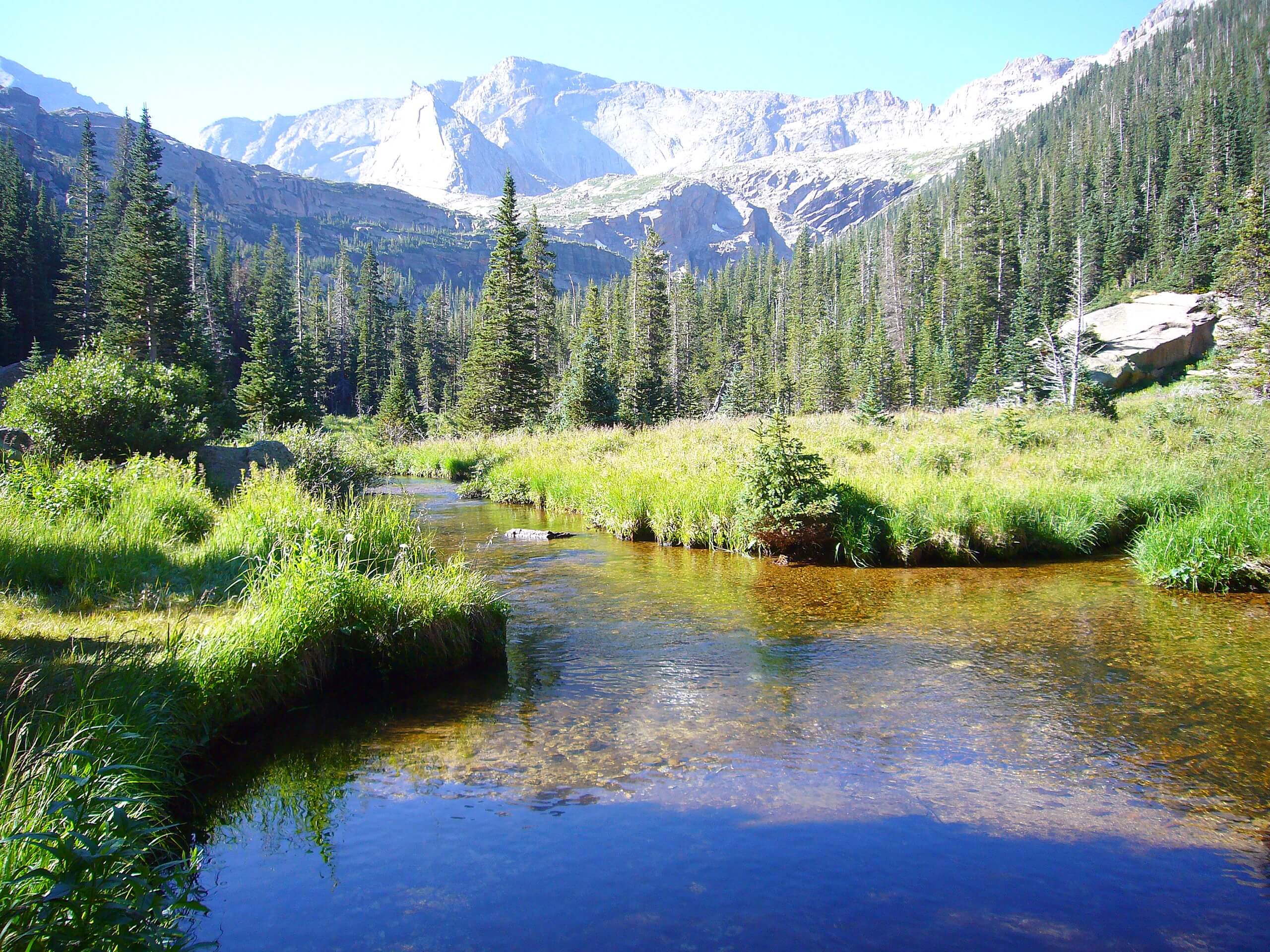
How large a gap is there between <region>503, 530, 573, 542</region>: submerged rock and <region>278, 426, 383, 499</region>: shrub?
11.1 ft

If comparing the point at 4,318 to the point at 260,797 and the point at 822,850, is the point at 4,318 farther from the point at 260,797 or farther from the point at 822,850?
the point at 822,850

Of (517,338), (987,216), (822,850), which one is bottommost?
(822,850)

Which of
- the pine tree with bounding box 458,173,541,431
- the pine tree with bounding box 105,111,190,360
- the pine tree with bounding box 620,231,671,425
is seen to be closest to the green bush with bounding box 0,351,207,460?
the pine tree with bounding box 458,173,541,431

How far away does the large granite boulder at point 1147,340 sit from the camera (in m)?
44.5

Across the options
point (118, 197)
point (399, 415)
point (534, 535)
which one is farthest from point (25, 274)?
point (534, 535)

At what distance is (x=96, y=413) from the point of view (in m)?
12.7

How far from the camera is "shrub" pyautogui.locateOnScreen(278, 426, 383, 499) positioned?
15046mm

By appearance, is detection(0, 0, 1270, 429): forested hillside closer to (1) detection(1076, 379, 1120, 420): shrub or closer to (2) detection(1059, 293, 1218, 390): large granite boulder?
(2) detection(1059, 293, 1218, 390): large granite boulder

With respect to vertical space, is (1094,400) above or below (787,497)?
above

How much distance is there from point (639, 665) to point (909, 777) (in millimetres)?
3135

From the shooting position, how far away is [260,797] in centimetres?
505

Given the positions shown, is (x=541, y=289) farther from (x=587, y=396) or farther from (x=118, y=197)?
(x=118, y=197)

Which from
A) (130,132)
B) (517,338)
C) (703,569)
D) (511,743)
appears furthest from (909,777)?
(130,132)

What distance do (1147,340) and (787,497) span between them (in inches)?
1771
